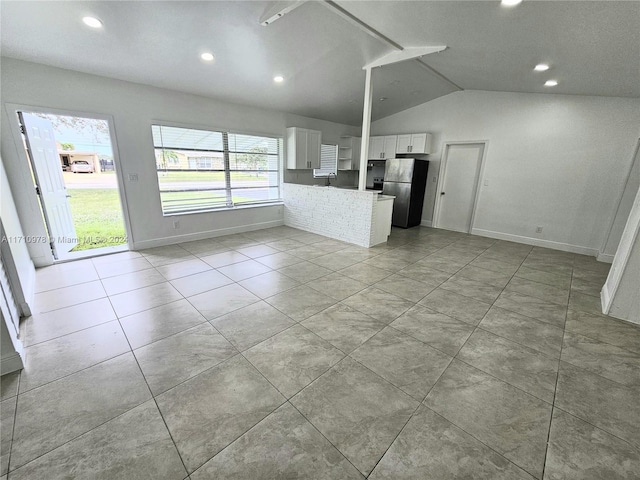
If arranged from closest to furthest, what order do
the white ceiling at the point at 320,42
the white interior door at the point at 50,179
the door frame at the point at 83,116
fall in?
the white ceiling at the point at 320,42 → the door frame at the point at 83,116 → the white interior door at the point at 50,179

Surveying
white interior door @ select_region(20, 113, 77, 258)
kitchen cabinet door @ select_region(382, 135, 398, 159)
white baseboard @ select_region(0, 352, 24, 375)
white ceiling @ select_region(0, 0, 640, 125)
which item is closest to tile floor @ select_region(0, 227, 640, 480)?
white baseboard @ select_region(0, 352, 24, 375)

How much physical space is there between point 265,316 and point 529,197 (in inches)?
223

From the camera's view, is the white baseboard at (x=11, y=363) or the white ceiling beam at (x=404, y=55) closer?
the white baseboard at (x=11, y=363)

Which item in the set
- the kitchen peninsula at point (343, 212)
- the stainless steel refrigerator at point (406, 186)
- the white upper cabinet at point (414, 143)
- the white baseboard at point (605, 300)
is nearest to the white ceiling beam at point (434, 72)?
the white upper cabinet at point (414, 143)

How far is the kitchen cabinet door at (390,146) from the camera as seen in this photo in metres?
6.76

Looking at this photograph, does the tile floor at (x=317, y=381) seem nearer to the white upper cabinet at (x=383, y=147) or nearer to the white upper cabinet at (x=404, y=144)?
the white upper cabinet at (x=404, y=144)

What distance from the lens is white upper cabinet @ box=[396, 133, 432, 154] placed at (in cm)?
625

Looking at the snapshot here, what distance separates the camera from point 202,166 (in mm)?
5008

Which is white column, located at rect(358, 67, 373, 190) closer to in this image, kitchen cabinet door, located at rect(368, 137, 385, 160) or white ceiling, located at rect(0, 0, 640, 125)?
white ceiling, located at rect(0, 0, 640, 125)

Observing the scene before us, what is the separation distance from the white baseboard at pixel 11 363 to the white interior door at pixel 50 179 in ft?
8.64

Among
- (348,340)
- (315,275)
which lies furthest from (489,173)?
(348,340)

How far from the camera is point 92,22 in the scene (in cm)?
263

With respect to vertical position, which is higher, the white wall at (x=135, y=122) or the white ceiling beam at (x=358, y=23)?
the white ceiling beam at (x=358, y=23)

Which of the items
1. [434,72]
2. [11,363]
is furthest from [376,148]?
[11,363]
